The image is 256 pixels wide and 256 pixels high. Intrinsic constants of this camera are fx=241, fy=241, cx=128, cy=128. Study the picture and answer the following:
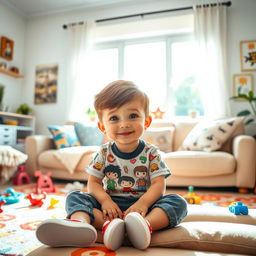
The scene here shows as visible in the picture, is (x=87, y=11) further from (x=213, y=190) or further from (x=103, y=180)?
(x=103, y=180)

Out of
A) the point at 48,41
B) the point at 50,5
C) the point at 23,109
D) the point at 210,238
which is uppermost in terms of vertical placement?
the point at 50,5

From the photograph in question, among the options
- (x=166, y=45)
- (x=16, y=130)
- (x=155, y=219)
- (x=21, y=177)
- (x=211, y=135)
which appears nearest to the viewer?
(x=155, y=219)

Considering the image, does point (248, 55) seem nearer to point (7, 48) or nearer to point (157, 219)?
point (157, 219)

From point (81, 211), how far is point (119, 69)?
11.6 feet

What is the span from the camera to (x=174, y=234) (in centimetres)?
74

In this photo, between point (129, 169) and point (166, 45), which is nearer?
point (129, 169)

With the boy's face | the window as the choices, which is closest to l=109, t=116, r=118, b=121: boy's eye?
the boy's face

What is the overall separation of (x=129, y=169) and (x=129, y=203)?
0.41 feet

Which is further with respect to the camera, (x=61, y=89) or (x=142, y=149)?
(x=61, y=89)

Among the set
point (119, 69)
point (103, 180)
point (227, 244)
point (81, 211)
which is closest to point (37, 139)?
point (119, 69)

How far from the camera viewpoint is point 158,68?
3930 millimetres

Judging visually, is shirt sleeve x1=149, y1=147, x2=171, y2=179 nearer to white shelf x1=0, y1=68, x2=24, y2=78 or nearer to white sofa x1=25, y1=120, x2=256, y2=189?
white sofa x1=25, y1=120, x2=256, y2=189

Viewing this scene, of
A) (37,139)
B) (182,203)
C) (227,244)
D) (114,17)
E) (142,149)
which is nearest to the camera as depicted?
(227,244)

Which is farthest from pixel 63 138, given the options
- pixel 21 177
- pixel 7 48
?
pixel 7 48
